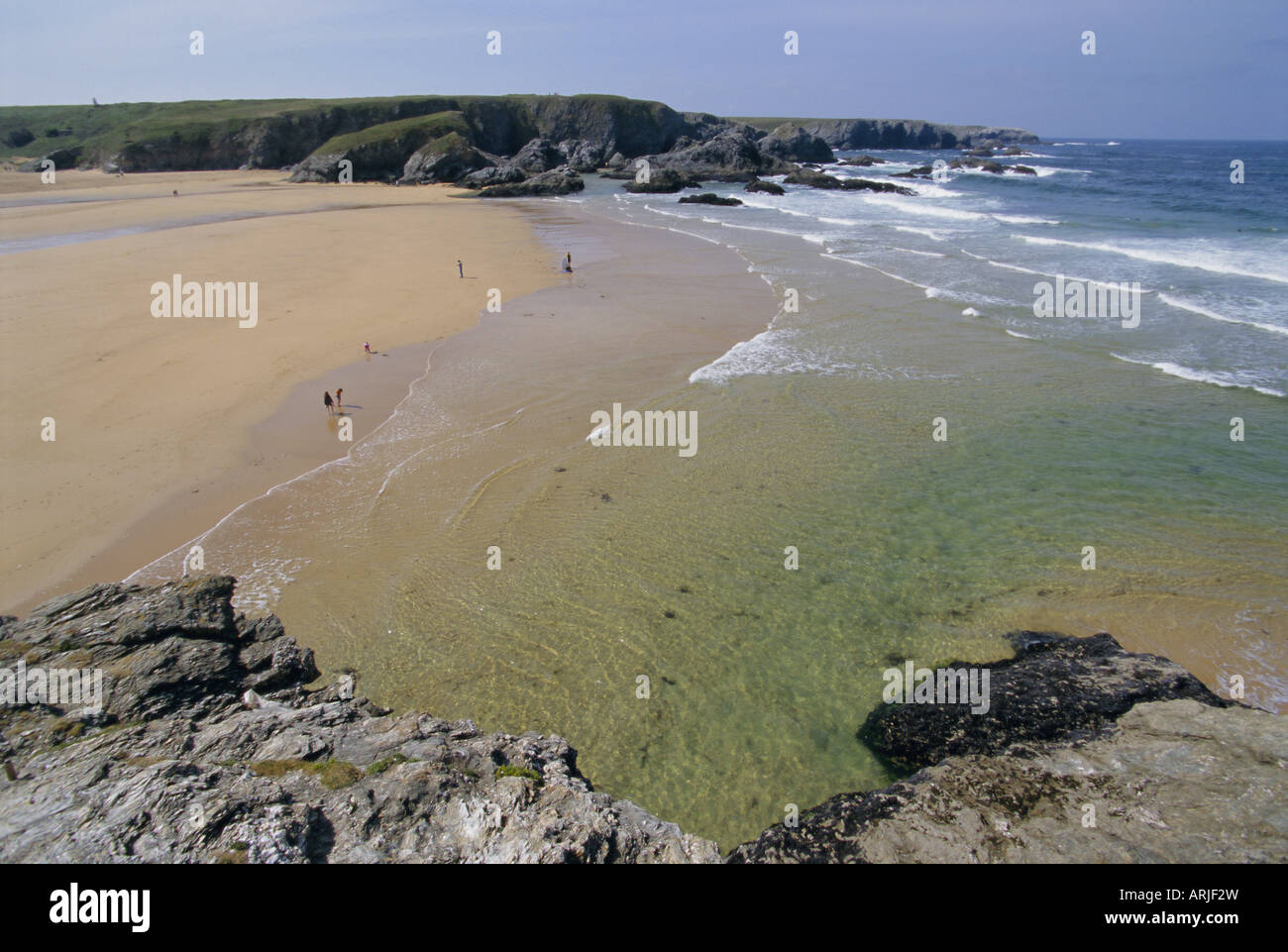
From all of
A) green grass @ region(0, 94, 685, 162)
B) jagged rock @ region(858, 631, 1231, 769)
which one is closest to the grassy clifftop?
green grass @ region(0, 94, 685, 162)

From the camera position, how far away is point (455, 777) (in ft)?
19.3

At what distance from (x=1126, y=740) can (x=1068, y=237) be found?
4524 centimetres

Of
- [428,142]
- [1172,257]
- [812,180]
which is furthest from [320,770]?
Answer: [428,142]

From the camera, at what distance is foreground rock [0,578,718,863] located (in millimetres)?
4852

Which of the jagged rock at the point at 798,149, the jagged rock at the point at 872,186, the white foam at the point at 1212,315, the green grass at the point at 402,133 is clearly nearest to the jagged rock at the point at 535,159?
the green grass at the point at 402,133

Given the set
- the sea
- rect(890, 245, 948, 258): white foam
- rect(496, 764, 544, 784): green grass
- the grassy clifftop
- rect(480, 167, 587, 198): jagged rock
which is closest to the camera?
rect(496, 764, 544, 784): green grass

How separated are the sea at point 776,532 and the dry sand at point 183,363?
1.61 meters

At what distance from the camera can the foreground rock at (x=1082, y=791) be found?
5598mm

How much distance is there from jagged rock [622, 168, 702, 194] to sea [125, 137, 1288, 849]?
59.2 m

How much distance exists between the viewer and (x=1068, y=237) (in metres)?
41.9

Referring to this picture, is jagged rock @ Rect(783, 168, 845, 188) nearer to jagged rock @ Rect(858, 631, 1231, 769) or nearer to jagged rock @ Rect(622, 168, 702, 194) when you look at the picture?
jagged rock @ Rect(622, 168, 702, 194)

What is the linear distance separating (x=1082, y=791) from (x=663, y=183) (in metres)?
82.5

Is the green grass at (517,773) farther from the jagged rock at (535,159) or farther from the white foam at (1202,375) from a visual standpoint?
the jagged rock at (535,159)

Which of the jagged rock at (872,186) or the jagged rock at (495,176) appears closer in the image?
the jagged rock at (872,186)
